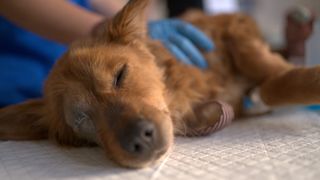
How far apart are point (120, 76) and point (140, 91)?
88mm

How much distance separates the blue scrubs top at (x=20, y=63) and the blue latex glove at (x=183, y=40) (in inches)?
23.8

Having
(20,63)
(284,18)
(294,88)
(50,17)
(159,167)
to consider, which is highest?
(284,18)

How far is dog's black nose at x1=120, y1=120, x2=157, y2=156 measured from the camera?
98 centimetres

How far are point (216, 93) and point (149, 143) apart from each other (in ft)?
2.26

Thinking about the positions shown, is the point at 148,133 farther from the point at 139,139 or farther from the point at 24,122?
the point at 24,122

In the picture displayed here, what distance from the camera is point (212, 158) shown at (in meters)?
1.07

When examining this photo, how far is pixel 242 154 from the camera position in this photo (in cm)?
108

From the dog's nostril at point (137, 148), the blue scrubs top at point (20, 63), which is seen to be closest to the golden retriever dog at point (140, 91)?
the dog's nostril at point (137, 148)

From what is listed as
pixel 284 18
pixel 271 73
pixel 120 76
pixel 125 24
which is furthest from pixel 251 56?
pixel 284 18

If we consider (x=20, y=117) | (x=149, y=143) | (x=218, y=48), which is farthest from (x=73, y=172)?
(x=218, y=48)

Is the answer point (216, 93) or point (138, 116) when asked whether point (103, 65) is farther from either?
point (216, 93)

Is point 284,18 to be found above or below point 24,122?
above

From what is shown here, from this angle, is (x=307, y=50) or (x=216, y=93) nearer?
(x=216, y=93)

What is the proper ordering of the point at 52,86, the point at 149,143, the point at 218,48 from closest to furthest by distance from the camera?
1. the point at 149,143
2. the point at 52,86
3. the point at 218,48
